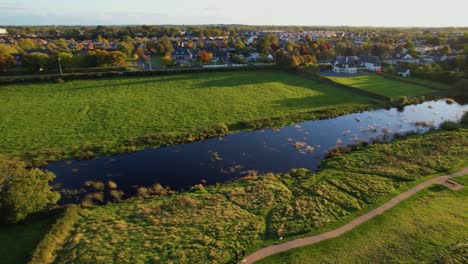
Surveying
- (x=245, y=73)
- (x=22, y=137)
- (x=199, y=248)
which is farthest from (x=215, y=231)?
(x=245, y=73)

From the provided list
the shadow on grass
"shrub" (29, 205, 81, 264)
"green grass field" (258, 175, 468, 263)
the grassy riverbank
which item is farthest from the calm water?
"green grass field" (258, 175, 468, 263)

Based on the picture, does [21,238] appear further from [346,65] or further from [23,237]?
[346,65]

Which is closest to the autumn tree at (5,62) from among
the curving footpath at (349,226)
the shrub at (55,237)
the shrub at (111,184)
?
the shrub at (111,184)

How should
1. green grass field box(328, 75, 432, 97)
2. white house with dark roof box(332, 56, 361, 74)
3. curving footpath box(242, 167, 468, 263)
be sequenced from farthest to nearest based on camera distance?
white house with dark roof box(332, 56, 361, 74) < green grass field box(328, 75, 432, 97) < curving footpath box(242, 167, 468, 263)

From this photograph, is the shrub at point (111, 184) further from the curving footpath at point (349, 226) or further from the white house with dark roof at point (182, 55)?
the white house with dark roof at point (182, 55)

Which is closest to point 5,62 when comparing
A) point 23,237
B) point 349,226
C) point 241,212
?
point 23,237

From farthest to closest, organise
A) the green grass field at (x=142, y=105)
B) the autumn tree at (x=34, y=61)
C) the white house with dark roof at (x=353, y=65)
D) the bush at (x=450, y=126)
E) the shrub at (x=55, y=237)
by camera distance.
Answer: the white house with dark roof at (x=353, y=65)
the autumn tree at (x=34, y=61)
the bush at (x=450, y=126)
the green grass field at (x=142, y=105)
the shrub at (x=55, y=237)

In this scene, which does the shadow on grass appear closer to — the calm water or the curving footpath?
the calm water
